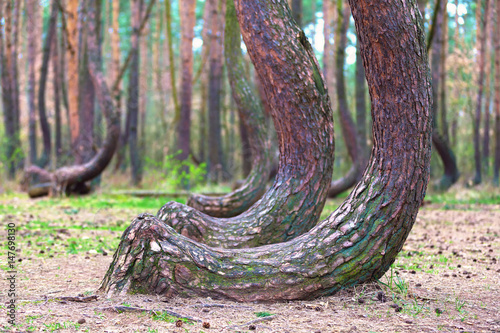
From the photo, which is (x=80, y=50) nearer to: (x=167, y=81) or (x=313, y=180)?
(x=313, y=180)

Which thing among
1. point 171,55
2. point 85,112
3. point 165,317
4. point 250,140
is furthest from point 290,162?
point 85,112

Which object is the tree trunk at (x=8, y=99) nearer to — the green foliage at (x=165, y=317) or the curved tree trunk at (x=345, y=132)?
the curved tree trunk at (x=345, y=132)

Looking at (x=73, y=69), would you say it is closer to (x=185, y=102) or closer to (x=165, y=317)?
(x=185, y=102)

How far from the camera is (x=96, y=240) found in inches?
223

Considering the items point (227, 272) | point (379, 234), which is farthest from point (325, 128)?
point (227, 272)

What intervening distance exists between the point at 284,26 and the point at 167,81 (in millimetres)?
23434

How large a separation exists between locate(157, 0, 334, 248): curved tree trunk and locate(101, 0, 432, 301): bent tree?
0.72 meters

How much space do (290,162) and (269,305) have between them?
1340 millimetres

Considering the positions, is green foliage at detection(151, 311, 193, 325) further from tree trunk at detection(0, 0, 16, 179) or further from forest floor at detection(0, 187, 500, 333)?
tree trunk at detection(0, 0, 16, 179)

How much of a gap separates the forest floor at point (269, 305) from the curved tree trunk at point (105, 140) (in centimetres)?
404

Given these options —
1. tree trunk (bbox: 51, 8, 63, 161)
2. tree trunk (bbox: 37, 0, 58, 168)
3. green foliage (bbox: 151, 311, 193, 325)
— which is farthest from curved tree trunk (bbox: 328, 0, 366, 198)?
tree trunk (bbox: 51, 8, 63, 161)

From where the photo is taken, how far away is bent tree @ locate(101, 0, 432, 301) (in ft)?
10.3

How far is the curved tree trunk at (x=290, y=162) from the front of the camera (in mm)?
3941

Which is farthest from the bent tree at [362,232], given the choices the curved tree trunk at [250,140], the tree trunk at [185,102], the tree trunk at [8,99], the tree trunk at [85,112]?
the tree trunk at [8,99]
